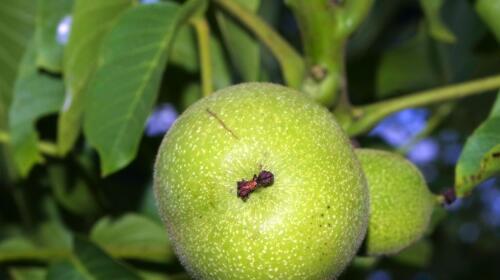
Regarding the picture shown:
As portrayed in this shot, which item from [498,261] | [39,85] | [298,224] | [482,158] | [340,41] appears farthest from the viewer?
[498,261]

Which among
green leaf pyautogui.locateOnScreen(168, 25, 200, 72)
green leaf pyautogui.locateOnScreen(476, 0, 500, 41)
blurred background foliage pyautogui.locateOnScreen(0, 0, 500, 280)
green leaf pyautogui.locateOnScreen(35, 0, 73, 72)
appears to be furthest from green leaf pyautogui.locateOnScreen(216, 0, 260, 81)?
green leaf pyautogui.locateOnScreen(476, 0, 500, 41)

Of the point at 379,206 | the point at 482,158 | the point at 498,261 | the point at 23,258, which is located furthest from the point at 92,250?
the point at 498,261

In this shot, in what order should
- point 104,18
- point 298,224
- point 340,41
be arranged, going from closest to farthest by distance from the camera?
point 298,224
point 340,41
point 104,18

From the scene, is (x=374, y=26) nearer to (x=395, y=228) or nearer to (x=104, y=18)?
(x=104, y=18)

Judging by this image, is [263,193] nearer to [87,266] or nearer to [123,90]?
[123,90]

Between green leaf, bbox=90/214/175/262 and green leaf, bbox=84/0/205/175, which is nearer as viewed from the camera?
green leaf, bbox=84/0/205/175

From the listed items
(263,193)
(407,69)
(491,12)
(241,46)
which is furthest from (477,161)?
(407,69)

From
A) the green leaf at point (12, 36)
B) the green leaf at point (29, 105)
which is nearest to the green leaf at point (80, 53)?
the green leaf at point (29, 105)

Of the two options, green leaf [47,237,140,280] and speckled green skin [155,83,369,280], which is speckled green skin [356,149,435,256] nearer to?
speckled green skin [155,83,369,280]
